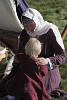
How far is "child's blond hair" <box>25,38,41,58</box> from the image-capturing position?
464 cm

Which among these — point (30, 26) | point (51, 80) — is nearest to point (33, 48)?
point (30, 26)

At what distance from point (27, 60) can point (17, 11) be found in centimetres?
225

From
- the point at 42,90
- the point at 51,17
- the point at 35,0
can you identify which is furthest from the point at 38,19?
the point at 35,0

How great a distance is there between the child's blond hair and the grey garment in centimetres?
49

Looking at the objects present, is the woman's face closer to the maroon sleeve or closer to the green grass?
the maroon sleeve

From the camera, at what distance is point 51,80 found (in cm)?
514

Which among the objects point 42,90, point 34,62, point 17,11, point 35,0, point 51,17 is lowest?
point 42,90

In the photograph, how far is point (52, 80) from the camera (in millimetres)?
5148

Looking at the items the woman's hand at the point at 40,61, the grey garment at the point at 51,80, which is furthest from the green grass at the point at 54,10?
the woman's hand at the point at 40,61

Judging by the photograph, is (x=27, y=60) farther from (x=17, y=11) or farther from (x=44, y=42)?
(x=17, y=11)

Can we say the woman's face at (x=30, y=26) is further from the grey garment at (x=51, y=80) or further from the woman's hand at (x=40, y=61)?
the grey garment at (x=51, y=80)

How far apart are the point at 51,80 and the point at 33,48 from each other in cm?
71

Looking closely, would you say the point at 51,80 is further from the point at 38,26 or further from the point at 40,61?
the point at 38,26

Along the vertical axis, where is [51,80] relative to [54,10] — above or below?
below
